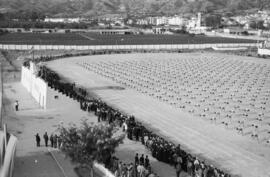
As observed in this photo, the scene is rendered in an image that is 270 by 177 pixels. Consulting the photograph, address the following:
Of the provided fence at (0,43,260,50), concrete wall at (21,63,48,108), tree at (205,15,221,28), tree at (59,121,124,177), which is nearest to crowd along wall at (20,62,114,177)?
concrete wall at (21,63,48,108)

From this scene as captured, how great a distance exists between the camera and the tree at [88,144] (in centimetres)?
1287

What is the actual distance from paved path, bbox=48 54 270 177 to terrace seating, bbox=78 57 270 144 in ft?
3.57

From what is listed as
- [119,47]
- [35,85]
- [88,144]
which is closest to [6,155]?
[88,144]

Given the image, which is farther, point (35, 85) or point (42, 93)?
point (35, 85)

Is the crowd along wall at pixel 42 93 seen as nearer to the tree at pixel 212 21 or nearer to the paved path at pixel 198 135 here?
the paved path at pixel 198 135

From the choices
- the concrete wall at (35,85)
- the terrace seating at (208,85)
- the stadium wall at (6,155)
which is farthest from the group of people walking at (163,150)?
the terrace seating at (208,85)

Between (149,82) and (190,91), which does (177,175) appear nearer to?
(190,91)

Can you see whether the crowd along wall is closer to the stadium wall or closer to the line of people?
the stadium wall

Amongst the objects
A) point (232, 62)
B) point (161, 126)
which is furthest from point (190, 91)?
point (232, 62)

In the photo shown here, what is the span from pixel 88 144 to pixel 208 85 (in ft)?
78.2

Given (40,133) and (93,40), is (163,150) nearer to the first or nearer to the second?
(40,133)

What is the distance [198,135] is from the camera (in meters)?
20.5

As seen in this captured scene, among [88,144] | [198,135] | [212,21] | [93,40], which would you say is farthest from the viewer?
[212,21]

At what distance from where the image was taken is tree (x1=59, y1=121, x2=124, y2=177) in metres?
12.9
